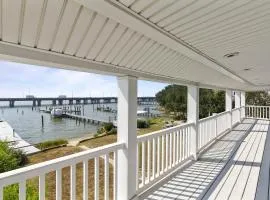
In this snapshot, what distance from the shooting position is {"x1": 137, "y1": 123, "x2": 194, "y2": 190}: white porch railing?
3.68m

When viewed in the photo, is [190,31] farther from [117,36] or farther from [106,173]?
[106,173]

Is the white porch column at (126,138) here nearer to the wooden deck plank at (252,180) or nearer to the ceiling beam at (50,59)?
the ceiling beam at (50,59)

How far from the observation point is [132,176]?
3.16 m

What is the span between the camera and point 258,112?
13.8m

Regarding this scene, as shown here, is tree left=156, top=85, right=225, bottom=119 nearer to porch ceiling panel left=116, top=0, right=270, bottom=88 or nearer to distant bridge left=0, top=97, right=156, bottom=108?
distant bridge left=0, top=97, right=156, bottom=108

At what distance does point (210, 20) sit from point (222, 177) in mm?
3365

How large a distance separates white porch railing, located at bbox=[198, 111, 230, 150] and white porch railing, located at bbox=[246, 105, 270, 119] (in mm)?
5842

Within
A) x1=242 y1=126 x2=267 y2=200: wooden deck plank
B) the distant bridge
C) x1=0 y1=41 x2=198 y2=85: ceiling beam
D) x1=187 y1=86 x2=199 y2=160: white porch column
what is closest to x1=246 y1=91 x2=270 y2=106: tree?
x1=242 y1=126 x2=267 y2=200: wooden deck plank

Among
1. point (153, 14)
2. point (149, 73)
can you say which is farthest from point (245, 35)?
point (149, 73)

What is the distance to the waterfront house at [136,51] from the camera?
1432 millimetres

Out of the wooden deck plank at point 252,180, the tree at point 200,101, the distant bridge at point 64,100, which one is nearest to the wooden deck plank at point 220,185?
the wooden deck plank at point 252,180

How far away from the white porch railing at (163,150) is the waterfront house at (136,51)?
3 cm

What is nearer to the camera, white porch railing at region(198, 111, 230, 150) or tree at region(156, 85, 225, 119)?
white porch railing at region(198, 111, 230, 150)

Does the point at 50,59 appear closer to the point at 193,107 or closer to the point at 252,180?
the point at 252,180
